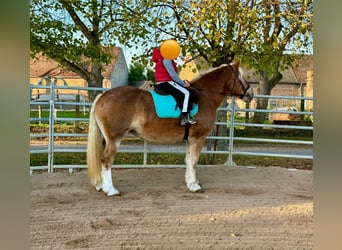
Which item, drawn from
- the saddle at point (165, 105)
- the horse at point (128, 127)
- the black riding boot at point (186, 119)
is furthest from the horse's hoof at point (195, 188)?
the saddle at point (165, 105)

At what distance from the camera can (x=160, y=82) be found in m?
4.00

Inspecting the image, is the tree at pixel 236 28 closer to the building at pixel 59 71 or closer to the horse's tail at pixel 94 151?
the building at pixel 59 71

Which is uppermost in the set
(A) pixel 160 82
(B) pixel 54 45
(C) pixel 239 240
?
(B) pixel 54 45

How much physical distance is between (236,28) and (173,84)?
234 centimetres

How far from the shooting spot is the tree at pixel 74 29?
19.1 ft

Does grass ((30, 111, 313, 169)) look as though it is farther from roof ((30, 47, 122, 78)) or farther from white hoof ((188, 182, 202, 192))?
white hoof ((188, 182, 202, 192))

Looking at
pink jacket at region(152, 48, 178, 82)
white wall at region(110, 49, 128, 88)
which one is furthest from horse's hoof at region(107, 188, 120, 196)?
Answer: white wall at region(110, 49, 128, 88)

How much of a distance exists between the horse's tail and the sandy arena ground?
226 mm

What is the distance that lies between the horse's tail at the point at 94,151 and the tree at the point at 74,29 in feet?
7.94

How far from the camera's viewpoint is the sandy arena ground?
105 inches

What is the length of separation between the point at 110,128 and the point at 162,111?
64 centimetres
